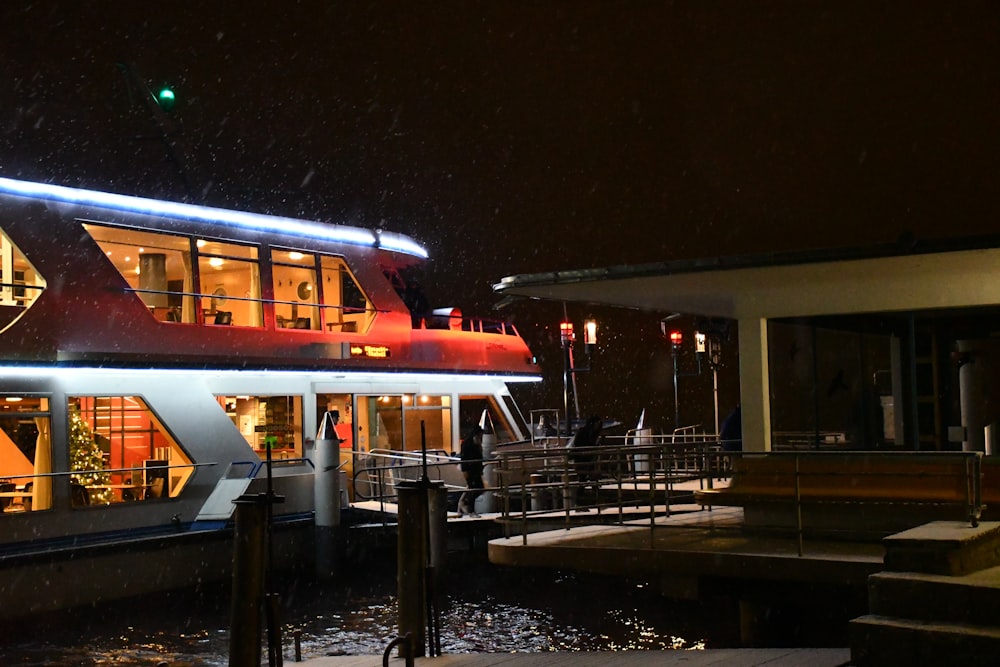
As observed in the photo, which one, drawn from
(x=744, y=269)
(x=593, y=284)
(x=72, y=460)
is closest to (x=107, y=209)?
(x=72, y=460)

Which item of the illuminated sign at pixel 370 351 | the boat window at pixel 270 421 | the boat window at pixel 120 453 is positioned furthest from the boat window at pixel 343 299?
the boat window at pixel 120 453

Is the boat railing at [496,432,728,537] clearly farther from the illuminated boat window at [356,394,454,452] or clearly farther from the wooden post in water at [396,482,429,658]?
the wooden post in water at [396,482,429,658]

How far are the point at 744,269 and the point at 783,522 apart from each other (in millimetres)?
3288

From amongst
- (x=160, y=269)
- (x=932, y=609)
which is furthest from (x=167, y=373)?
(x=932, y=609)

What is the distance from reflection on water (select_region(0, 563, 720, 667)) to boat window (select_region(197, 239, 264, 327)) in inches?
197

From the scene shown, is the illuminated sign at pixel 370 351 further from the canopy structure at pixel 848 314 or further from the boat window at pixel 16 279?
the canopy structure at pixel 848 314

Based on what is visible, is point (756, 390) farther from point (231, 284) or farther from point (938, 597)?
point (231, 284)

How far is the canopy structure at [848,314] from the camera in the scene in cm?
1186

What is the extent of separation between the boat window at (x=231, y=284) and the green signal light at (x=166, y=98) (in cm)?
314

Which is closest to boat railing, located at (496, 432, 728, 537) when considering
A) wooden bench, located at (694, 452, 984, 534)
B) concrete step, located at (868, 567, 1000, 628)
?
wooden bench, located at (694, 452, 984, 534)

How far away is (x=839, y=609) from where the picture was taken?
11484 mm

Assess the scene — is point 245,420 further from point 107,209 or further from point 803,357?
point 803,357

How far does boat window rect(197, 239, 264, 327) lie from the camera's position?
735 inches

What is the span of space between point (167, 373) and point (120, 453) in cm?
145
